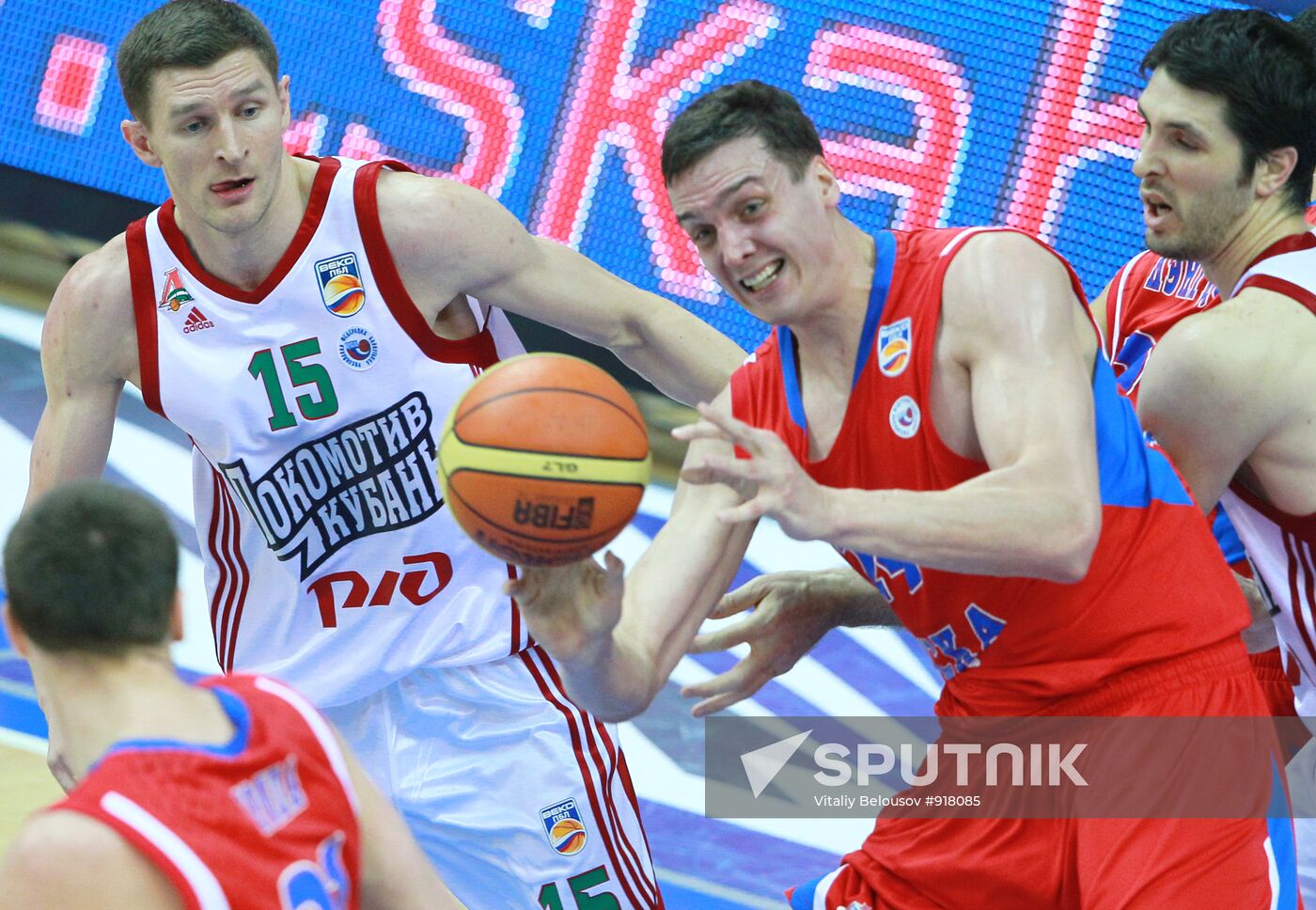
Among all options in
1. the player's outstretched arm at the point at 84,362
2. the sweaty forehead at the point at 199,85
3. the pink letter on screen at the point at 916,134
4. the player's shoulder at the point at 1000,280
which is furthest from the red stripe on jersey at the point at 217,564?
the pink letter on screen at the point at 916,134

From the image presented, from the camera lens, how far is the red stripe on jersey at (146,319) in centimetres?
378

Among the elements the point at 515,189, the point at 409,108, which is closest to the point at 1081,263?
the point at 515,189

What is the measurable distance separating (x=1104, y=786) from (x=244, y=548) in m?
2.15

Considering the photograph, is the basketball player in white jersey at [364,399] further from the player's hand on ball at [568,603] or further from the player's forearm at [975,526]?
the player's forearm at [975,526]

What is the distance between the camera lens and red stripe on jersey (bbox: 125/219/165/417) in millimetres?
3779

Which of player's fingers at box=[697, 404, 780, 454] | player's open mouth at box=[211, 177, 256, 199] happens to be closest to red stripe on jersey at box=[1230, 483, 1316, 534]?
player's fingers at box=[697, 404, 780, 454]

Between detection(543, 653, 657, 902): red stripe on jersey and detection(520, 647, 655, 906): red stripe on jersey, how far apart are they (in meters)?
0.02

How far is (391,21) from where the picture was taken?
7395 mm

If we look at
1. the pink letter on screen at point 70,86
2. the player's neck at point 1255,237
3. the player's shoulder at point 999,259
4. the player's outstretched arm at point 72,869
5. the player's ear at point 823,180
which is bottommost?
the player's outstretched arm at point 72,869

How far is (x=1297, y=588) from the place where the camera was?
335cm

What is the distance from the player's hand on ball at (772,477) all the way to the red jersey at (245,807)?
28.0 inches

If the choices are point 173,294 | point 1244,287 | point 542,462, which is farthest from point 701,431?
point 173,294

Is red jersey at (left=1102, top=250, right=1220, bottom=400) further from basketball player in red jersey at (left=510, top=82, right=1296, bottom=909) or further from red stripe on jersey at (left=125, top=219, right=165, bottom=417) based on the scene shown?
red stripe on jersey at (left=125, top=219, right=165, bottom=417)

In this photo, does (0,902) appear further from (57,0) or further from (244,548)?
(57,0)
